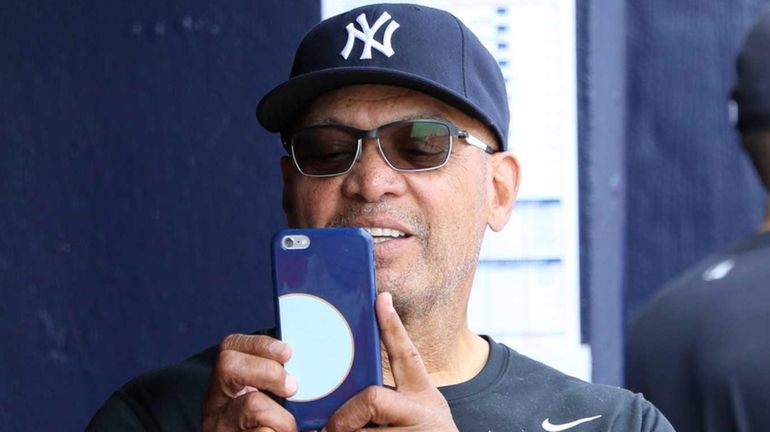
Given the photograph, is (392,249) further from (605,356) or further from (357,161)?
(605,356)

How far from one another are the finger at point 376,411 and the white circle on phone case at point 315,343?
92 millimetres

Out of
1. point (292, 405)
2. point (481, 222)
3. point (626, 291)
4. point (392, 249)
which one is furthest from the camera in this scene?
point (626, 291)

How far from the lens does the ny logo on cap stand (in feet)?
8.44

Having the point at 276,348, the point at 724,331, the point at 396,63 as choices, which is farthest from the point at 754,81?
the point at 276,348

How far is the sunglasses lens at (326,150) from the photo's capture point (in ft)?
8.21

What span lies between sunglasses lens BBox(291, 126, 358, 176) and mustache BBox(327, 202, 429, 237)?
0.08 meters

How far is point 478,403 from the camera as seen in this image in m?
2.53

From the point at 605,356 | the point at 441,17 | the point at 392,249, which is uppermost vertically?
the point at 441,17

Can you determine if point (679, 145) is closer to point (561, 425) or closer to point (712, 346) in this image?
point (712, 346)

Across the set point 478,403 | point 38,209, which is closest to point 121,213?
point 38,209

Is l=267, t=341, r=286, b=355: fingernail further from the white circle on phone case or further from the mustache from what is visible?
the mustache

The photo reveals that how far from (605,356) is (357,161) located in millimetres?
1607

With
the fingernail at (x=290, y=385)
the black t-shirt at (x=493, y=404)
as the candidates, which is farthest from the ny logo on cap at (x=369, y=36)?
the fingernail at (x=290, y=385)

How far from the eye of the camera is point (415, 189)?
2.49 m
